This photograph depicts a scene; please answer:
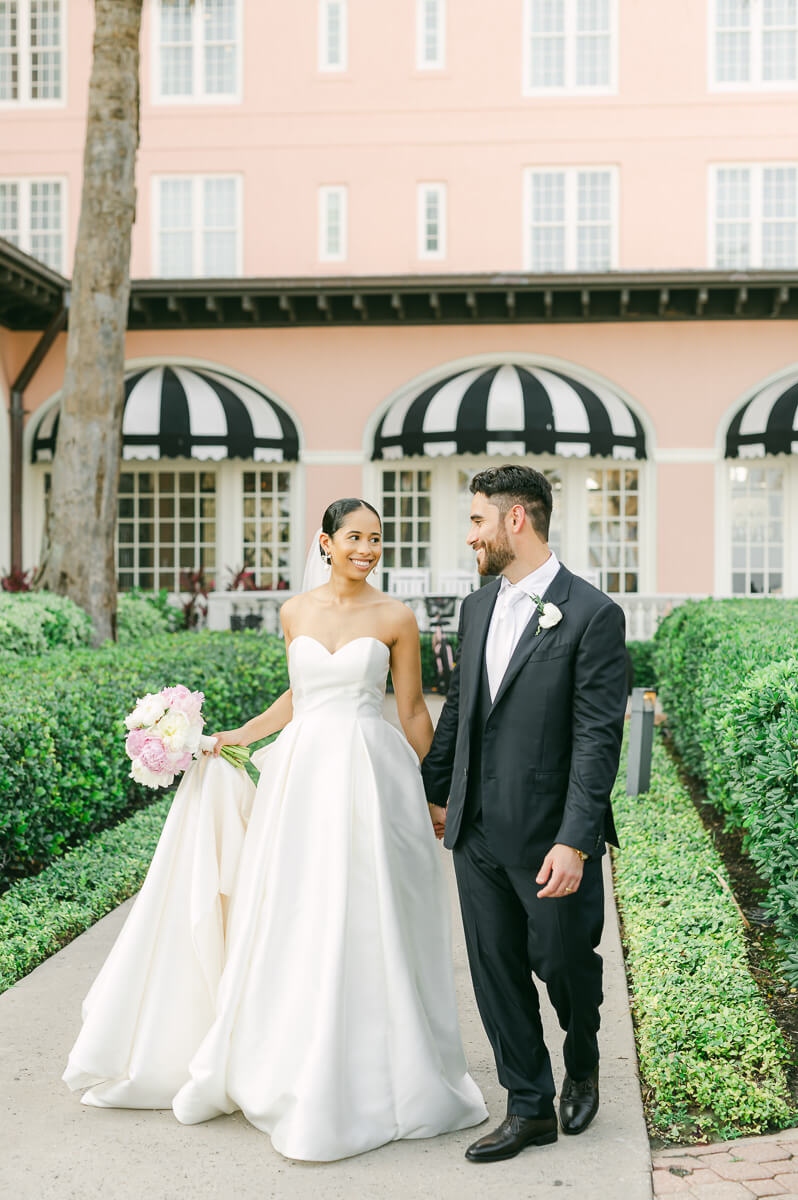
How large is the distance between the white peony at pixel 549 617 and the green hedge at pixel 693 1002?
168 cm

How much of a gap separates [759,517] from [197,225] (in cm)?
1026

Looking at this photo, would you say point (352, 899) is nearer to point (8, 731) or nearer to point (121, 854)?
point (8, 731)

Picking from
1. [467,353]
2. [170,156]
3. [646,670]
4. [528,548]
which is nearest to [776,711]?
[528,548]

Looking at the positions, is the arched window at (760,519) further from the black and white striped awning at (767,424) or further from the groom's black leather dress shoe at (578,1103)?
the groom's black leather dress shoe at (578,1103)

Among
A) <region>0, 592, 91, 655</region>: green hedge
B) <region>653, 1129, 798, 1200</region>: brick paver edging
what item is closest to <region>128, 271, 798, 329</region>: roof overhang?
<region>0, 592, 91, 655</region>: green hedge

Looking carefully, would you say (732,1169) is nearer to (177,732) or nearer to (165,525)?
(177,732)

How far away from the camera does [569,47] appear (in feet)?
62.0

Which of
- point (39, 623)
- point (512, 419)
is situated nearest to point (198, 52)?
point (512, 419)

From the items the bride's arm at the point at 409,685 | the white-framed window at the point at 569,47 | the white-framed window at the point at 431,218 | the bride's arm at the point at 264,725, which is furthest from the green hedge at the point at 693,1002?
the white-framed window at the point at 569,47

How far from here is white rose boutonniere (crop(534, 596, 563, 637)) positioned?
3.48m

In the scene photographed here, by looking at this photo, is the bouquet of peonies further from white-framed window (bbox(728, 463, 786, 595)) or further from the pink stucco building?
white-framed window (bbox(728, 463, 786, 595))

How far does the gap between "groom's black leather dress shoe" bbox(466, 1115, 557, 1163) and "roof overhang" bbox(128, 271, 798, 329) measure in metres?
15.2

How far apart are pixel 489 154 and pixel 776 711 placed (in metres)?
16.1

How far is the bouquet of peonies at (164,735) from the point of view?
411 cm
